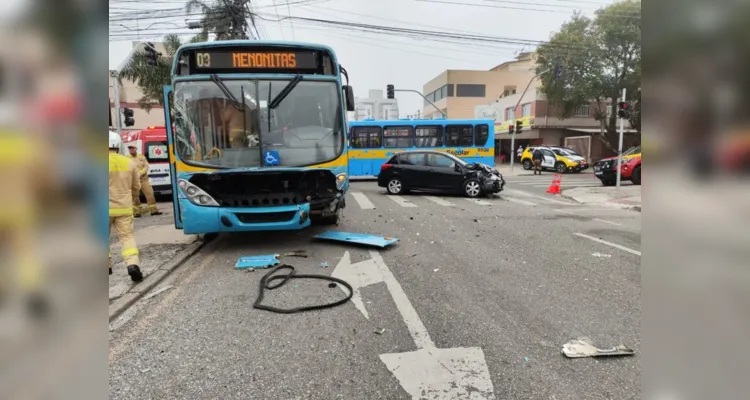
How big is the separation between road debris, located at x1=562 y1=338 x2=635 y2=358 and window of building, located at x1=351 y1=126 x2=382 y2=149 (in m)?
18.3

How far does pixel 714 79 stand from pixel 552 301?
4028 millimetres

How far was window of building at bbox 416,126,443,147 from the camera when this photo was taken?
20.7 meters

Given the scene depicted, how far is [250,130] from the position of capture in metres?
6.56

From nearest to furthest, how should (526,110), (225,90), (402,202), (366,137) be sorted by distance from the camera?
(225,90)
(402,202)
(366,137)
(526,110)

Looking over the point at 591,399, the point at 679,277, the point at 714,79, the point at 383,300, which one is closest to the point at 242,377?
the point at 383,300

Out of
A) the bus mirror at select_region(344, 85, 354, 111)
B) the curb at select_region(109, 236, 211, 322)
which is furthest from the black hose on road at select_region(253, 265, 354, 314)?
the bus mirror at select_region(344, 85, 354, 111)

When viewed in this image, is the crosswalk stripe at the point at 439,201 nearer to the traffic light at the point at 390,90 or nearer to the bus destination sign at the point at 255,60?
the bus destination sign at the point at 255,60

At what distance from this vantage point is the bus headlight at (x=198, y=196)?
20.4ft

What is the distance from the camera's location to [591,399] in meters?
2.71

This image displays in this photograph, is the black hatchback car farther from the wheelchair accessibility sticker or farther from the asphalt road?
the wheelchair accessibility sticker

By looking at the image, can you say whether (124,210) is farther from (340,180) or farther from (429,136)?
(429,136)

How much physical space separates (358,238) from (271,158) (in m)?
2.01

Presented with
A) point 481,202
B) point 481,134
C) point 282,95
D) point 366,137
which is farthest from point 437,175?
Answer: point 282,95

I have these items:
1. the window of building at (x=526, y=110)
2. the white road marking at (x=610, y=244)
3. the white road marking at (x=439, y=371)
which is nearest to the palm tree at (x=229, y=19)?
the white road marking at (x=610, y=244)
